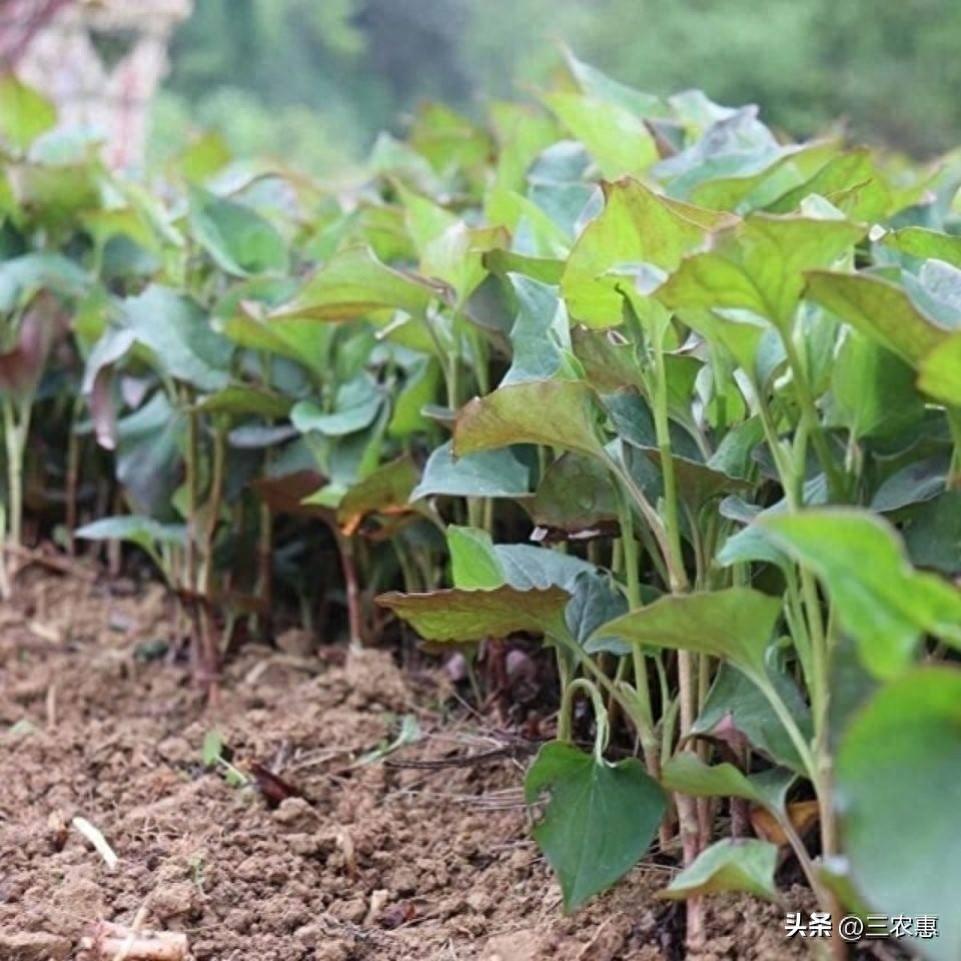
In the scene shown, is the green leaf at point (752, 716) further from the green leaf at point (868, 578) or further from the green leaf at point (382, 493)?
the green leaf at point (382, 493)

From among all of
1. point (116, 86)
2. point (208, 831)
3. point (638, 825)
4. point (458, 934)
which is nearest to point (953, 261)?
point (638, 825)

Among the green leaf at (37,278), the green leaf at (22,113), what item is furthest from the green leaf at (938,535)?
the green leaf at (22,113)

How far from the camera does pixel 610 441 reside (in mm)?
763

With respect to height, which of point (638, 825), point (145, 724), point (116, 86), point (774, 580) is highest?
Result: point (116, 86)

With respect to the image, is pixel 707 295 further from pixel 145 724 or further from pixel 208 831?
pixel 145 724

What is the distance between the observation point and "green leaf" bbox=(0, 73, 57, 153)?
1448 mm

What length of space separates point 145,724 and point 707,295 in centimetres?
70

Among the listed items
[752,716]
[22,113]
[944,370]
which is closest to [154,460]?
[22,113]

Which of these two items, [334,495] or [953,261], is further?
[334,495]

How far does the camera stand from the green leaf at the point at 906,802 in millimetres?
406

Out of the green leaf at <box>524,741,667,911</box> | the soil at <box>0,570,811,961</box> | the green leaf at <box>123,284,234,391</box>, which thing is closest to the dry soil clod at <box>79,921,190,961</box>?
the soil at <box>0,570,811,961</box>

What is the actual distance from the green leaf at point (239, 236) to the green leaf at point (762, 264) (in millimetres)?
736

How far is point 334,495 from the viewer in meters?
1.03

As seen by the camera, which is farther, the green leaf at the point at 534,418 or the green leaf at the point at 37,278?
the green leaf at the point at 37,278
